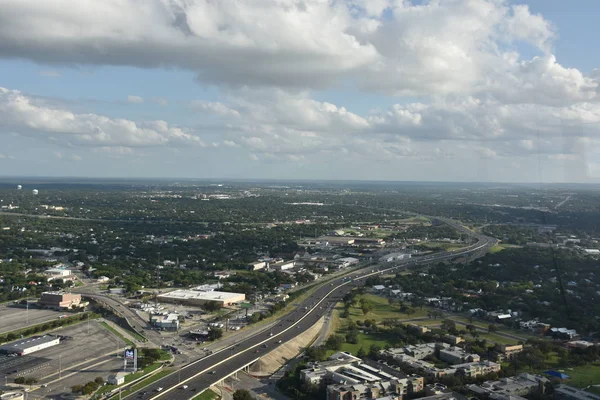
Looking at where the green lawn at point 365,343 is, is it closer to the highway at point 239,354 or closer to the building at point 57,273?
the highway at point 239,354

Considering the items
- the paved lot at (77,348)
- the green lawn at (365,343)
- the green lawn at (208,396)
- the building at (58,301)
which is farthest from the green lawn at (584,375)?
the building at (58,301)

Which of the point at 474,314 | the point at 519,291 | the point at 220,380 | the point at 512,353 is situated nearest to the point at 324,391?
the point at 220,380

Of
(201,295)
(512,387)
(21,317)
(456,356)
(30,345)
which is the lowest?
(21,317)

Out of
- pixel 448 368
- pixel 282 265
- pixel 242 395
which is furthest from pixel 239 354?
pixel 282 265

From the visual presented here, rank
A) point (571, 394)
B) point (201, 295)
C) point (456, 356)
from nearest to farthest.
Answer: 1. point (571, 394)
2. point (456, 356)
3. point (201, 295)

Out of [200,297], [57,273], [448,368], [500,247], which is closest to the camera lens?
[448,368]

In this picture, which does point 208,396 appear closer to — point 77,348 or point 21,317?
point 77,348
